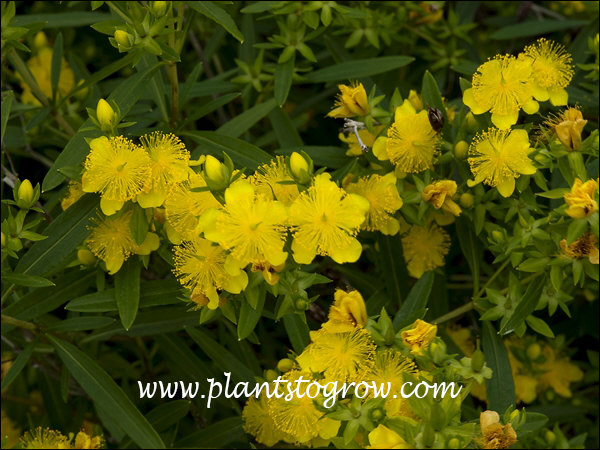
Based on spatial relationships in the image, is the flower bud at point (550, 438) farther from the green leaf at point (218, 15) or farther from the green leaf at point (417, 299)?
the green leaf at point (218, 15)

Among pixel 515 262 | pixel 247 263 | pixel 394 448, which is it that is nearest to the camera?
pixel 394 448

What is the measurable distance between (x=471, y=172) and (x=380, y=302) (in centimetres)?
46

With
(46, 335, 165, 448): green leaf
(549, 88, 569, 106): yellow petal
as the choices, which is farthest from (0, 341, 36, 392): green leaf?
(549, 88, 569, 106): yellow petal

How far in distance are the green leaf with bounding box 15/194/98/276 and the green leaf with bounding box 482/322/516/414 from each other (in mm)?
1014

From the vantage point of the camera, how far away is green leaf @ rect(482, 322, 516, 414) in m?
1.85

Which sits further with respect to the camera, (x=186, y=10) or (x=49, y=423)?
(x=186, y=10)

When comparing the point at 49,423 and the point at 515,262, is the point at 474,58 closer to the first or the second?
the point at 515,262

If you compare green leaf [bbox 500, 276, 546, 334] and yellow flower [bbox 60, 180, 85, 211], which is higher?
yellow flower [bbox 60, 180, 85, 211]

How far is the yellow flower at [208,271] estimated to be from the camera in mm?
1567

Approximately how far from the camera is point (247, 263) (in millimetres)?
1521

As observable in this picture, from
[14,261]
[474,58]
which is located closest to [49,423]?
[14,261]

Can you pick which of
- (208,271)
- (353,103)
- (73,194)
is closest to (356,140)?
(353,103)

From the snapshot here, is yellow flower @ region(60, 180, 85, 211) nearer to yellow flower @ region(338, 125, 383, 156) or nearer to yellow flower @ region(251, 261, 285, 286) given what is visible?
yellow flower @ region(251, 261, 285, 286)

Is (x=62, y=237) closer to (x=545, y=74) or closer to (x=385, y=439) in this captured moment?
(x=385, y=439)
